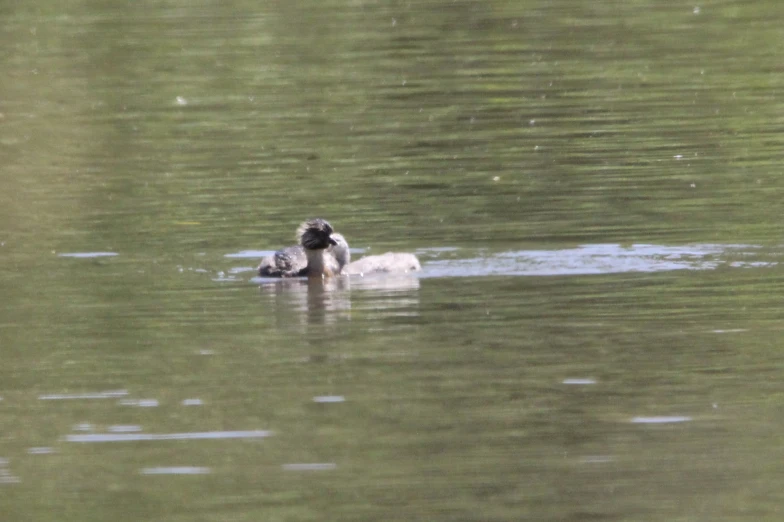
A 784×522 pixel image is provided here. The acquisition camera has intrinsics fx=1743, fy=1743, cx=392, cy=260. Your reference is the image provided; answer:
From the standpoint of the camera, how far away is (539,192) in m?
16.6

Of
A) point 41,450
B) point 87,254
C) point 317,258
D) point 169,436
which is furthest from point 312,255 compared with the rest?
point 41,450

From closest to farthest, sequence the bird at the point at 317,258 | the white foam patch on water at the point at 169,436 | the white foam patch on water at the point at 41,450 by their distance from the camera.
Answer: the white foam patch on water at the point at 41,450, the white foam patch on water at the point at 169,436, the bird at the point at 317,258

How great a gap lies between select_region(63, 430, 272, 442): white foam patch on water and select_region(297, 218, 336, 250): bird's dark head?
5.02 metres

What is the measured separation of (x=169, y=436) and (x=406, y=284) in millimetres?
4347

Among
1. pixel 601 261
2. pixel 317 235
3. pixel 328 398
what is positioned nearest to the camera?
pixel 328 398

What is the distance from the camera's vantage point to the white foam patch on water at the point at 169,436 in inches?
370

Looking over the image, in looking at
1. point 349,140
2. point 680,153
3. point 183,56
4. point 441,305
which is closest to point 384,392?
point 441,305

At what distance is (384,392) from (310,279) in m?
4.66

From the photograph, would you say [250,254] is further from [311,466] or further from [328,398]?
[311,466]

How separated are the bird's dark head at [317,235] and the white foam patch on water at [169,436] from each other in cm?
502

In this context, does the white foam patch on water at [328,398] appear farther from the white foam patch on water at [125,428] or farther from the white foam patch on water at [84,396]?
the white foam patch on water at [84,396]

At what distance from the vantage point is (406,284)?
1351cm

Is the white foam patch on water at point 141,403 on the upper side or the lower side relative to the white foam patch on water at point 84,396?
lower

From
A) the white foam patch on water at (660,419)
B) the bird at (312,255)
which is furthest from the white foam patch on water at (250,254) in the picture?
the white foam patch on water at (660,419)
